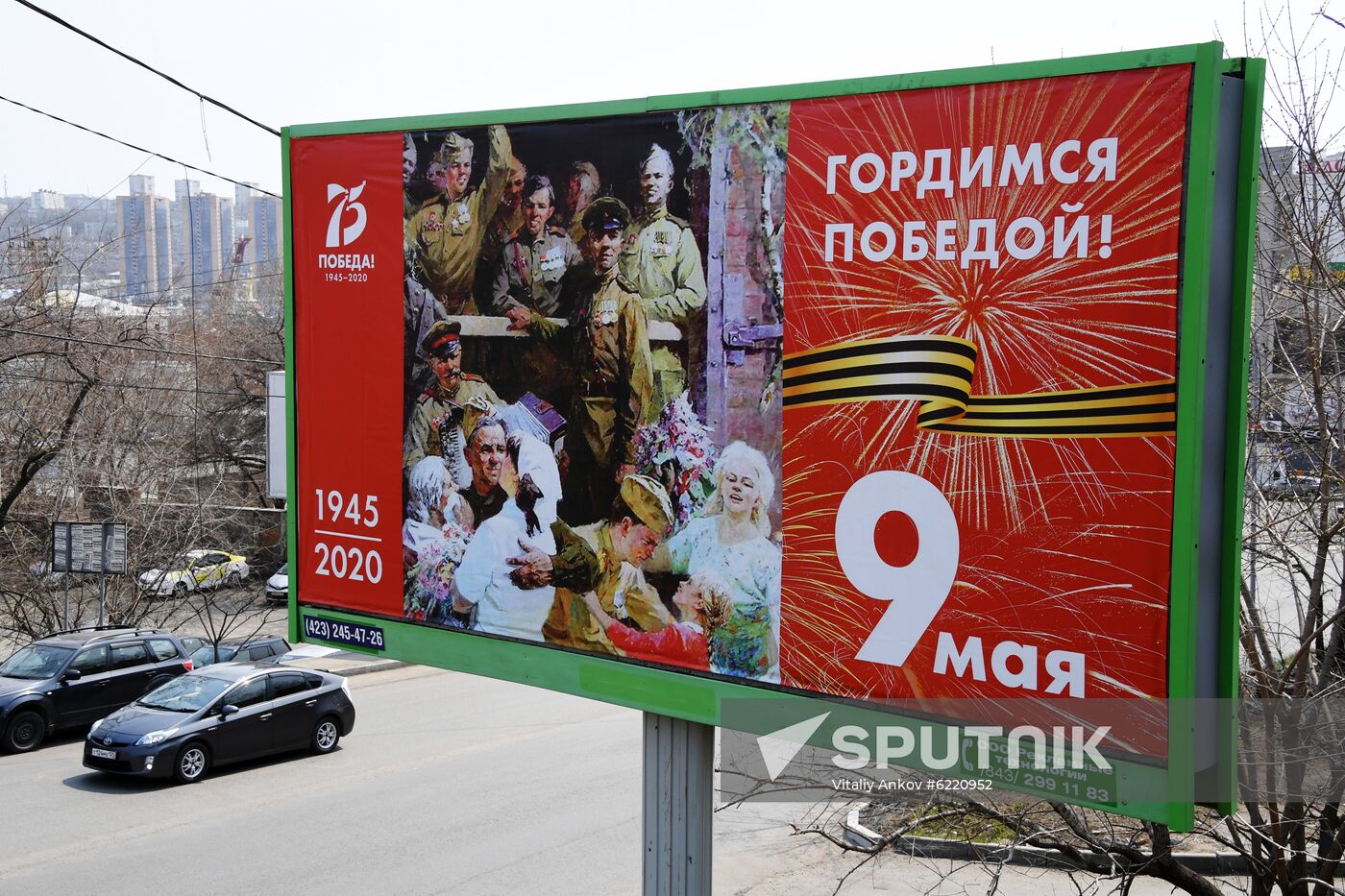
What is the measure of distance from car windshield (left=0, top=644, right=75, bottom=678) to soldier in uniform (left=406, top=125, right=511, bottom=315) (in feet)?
46.7

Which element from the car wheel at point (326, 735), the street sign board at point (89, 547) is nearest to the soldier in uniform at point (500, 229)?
the car wheel at point (326, 735)

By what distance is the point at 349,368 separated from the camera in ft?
20.6

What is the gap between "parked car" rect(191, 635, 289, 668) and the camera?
65.1ft

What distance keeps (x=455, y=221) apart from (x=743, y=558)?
221 centimetres

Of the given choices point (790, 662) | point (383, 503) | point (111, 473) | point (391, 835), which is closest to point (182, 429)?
point (111, 473)

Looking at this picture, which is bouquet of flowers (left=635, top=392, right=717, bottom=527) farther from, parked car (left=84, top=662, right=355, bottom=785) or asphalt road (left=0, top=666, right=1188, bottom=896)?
parked car (left=84, top=662, right=355, bottom=785)

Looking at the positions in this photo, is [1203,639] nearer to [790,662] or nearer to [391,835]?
[790,662]

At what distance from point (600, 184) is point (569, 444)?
115 cm

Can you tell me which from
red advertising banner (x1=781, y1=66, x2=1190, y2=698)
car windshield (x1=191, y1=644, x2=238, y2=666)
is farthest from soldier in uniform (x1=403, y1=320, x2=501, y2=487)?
car windshield (x1=191, y1=644, x2=238, y2=666)

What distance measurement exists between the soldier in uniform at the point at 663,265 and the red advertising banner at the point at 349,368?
150cm

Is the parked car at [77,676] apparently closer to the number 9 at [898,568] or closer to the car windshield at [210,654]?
the car windshield at [210,654]

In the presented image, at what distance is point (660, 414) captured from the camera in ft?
16.8

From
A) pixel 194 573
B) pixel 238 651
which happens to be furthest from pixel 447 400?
pixel 194 573

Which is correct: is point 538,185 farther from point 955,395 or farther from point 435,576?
point 955,395
